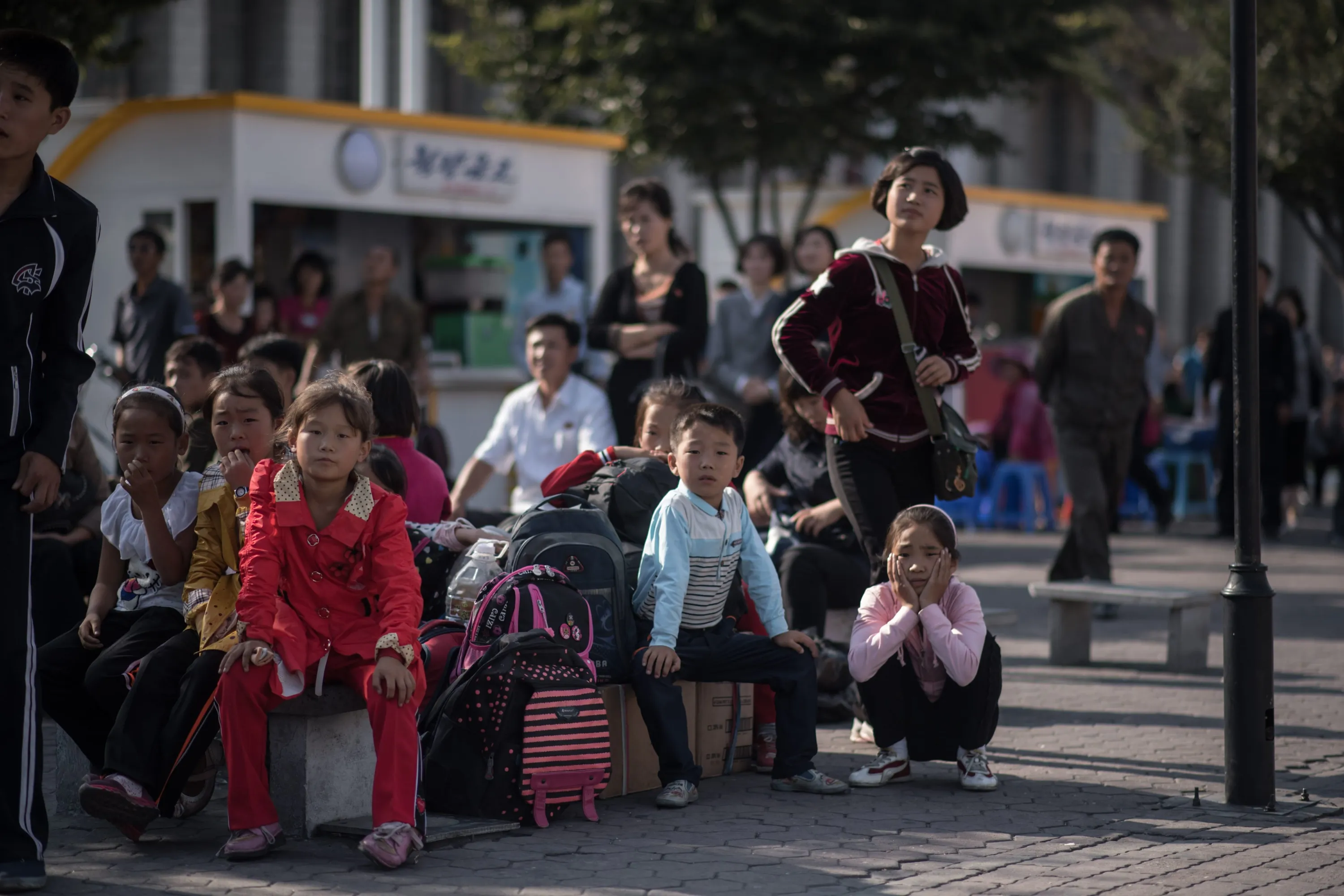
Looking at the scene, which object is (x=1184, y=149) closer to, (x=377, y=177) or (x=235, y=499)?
(x=377, y=177)

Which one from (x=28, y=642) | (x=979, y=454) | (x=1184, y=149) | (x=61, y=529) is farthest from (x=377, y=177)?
(x=1184, y=149)

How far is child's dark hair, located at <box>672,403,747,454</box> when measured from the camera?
20.6ft

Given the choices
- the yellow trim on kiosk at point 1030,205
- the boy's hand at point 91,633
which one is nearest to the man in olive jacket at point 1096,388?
the boy's hand at point 91,633

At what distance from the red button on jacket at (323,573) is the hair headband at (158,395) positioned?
0.60 meters

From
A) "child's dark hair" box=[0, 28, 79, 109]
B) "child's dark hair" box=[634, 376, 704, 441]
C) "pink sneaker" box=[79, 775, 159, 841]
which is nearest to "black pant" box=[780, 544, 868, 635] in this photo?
"child's dark hair" box=[634, 376, 704, 441]

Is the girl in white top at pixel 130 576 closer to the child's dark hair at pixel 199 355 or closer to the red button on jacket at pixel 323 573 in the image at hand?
the red button on jacket at pixel 323 573

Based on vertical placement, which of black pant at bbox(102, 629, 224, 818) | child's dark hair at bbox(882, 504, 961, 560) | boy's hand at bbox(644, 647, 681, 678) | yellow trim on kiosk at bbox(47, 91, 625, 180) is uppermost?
yellow trim on kiosk at bbox(47, 91, 625, 180)

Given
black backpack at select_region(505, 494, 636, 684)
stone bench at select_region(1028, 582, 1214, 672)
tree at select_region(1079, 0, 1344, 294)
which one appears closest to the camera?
black backpack at select_region(505, 494, 636, 684)

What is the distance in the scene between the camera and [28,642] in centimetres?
495

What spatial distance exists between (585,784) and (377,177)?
985 centimetres

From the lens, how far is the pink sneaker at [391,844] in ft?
16.4

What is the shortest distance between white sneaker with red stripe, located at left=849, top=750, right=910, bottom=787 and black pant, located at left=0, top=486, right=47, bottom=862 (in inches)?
105

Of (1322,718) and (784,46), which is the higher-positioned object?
(784,46)

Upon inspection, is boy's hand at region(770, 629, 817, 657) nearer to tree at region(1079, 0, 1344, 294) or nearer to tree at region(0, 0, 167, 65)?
tree at region(0, 0, 167, 65)
